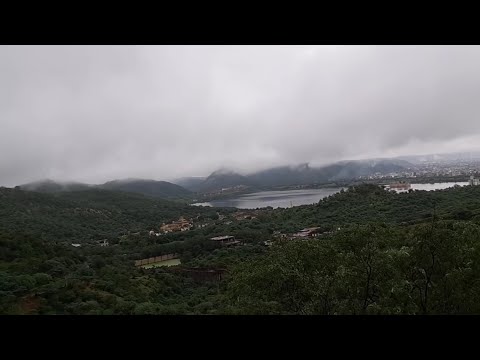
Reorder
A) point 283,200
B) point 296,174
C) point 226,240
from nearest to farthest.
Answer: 1. point 226,240
2. point 283,200
3. point 296,174

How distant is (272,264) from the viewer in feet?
18.0

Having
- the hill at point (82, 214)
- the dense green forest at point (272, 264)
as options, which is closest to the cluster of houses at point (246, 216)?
the dense green forest at point (272, 264)

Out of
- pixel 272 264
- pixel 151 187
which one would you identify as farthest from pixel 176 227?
pixel 151 187

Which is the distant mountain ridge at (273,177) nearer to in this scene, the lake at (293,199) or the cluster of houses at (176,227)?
the lake at (293,199)

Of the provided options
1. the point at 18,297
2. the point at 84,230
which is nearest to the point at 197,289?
the point at 18,297

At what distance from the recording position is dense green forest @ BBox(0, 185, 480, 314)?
4.51m

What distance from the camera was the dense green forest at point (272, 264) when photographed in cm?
451

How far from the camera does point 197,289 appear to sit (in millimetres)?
14688

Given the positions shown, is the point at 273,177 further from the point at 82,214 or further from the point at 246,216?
the point at 82,214

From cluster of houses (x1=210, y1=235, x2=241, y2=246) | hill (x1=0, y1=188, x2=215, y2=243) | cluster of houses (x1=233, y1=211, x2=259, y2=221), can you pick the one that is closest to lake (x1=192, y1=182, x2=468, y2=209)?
cluster of houses (x1=233, y1=211, x2=259, y2=221)

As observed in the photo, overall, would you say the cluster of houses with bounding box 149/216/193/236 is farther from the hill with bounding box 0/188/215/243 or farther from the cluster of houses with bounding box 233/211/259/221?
the cluster of houses with bounding box 233/211/259/221
